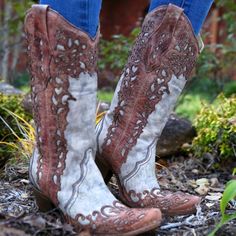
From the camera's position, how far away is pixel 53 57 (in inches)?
60.6

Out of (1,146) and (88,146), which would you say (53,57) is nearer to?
(88,146)

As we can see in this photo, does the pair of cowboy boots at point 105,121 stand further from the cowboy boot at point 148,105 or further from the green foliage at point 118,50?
the green foliage at point 118,50

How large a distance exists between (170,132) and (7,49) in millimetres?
3922

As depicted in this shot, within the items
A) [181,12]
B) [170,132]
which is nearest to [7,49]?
[170,132]

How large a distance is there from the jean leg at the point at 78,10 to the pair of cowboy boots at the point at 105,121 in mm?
28

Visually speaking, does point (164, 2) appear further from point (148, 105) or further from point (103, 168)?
point (103, 168)

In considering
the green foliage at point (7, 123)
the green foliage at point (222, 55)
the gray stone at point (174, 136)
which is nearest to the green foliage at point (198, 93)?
the green foliage at point (222, 55)

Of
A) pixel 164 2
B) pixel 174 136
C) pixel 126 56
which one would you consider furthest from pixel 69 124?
pixel 126 56
